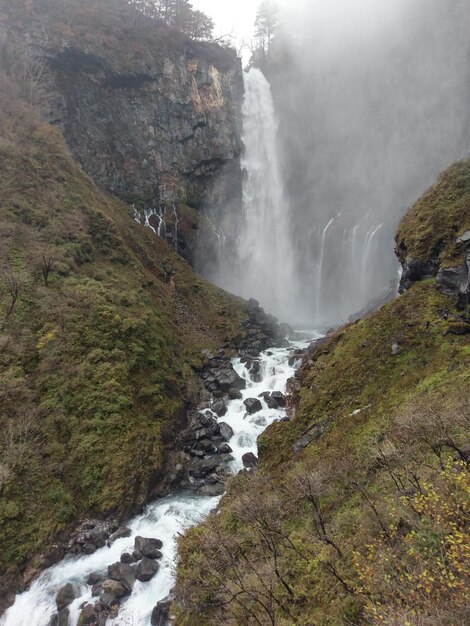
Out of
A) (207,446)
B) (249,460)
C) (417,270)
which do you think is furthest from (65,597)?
(417,270)

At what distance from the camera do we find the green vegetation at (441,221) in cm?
1859

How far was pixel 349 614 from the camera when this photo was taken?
6.52 meters

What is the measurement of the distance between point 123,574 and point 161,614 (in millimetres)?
2441

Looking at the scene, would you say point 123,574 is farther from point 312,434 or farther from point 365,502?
point 365,502

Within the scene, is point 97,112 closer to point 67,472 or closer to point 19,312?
point 19,312

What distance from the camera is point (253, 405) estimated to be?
25.2m

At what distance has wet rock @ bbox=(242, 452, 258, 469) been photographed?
2033cm

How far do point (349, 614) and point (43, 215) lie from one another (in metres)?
32.9

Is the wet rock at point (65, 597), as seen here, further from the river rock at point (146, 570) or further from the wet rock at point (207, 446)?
the wet rock at point (207, 446)

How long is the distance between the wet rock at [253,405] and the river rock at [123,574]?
A: 12407 millimetres

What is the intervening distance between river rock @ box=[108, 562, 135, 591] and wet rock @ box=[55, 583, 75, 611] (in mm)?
1424

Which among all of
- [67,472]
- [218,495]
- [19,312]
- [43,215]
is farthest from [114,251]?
[218,495]

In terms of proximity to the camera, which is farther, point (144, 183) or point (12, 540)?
point (144, 183)

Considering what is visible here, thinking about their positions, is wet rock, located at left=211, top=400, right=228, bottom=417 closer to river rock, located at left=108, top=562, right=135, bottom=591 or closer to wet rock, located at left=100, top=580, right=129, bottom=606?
river rock, located at left=108, top=562, right=135, bottom=591
